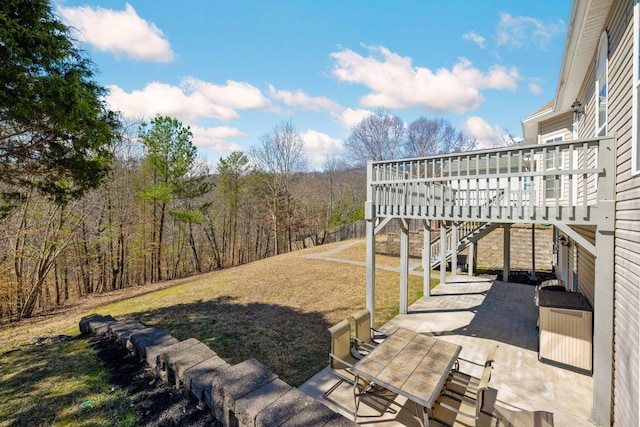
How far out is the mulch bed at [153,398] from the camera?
2.56 metres

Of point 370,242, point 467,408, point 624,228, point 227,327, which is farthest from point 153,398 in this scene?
point 624,228

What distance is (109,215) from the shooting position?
14.9 meters

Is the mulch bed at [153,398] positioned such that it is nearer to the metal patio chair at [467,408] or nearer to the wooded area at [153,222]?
the metal patio chair at [467,408]

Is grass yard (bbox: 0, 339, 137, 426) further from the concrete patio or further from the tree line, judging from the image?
the tree line

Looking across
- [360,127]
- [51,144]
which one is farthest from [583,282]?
[360,127]

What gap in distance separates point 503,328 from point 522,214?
3.37 m

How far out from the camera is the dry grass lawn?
540cm

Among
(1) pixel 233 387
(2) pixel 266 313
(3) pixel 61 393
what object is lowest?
(2) pixel 266 313

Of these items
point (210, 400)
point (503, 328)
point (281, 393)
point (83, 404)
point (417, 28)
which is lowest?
point (503, 328)

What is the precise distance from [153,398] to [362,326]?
2.94 m

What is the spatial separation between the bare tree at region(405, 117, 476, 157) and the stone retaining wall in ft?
93.6

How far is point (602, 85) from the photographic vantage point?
4453mm

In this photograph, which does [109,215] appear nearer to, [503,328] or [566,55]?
[503,328]

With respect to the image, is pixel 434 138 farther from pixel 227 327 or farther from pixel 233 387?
pixel 233 387
